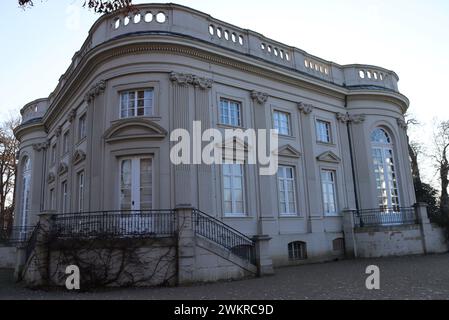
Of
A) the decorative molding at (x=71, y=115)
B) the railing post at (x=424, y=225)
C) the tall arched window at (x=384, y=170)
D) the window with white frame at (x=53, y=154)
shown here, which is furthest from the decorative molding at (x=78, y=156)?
the railing post at (x=424, y=225)

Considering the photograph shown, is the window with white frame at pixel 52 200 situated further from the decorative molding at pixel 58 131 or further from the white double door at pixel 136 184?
the white double door at pixel 136 184

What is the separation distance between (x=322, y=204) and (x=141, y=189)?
8737 mm

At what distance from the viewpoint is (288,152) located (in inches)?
683

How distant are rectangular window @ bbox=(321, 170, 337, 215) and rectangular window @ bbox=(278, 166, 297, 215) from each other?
202 cm

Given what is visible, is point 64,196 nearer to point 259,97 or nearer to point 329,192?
point 259,97

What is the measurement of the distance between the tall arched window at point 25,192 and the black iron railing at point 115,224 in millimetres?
13148

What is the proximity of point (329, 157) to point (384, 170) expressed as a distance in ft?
13.4

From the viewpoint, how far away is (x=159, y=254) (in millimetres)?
11141

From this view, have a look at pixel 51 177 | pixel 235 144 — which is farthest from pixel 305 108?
pixel 51 177

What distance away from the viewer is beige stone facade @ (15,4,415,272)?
14203mm

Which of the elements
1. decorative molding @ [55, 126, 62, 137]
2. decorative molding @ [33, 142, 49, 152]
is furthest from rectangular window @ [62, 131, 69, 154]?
decorative molding @ [33, 142, 49, 152]

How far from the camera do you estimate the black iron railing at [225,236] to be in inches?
497

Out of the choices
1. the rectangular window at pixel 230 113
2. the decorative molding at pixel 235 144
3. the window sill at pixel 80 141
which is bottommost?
the decorative molding at pixel 235 144

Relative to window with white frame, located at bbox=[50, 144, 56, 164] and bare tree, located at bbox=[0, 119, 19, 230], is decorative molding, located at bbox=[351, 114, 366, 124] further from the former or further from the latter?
bare tree, located at bbox=[0, 119, 19, 230]
